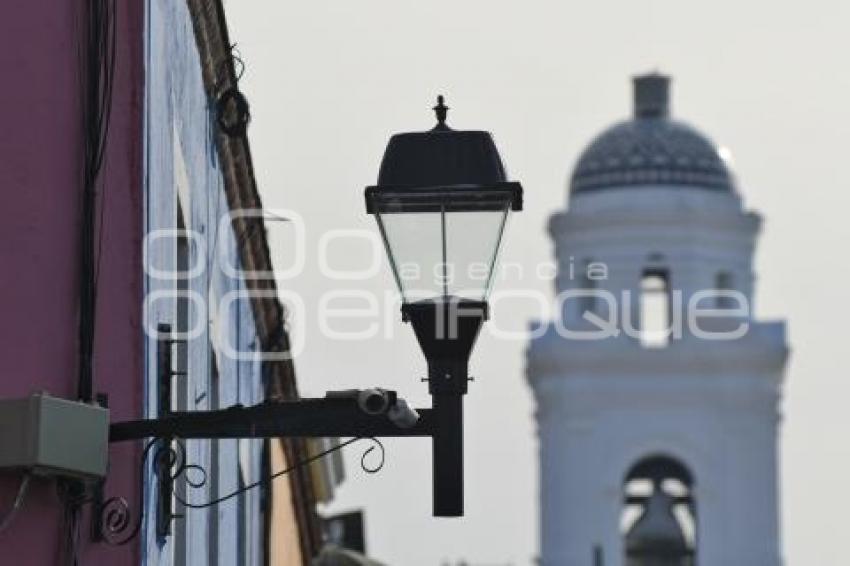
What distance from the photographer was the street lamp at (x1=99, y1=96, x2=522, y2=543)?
9.80 m

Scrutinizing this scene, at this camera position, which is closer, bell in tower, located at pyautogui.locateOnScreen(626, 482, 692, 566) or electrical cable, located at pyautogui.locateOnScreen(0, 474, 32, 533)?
electrical cable, located at pyautogui.locateOnScreen(0, 474, 32, 533)

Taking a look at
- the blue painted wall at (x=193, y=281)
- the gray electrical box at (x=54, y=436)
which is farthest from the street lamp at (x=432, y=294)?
the blue painted wall at (x=193, y=281)

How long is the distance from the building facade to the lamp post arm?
374 mm

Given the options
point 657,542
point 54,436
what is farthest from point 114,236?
point 657,542

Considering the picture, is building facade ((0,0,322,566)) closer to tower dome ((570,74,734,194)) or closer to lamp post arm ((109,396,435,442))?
lamp post arm ((109,396,435,442))

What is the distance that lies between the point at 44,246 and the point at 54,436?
1.96ft

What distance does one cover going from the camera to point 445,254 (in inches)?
390

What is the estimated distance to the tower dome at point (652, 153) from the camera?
69.5 metres

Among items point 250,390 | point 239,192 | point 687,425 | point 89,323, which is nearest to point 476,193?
point 89,323

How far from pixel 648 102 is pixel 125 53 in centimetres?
5853

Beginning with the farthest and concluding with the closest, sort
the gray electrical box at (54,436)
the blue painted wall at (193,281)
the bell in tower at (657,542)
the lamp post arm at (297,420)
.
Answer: the bell in tower at (657,542)
the blue painted wall at (193,281)
the lamp post arm at (297,420)
the gray electrical box at (54,436)

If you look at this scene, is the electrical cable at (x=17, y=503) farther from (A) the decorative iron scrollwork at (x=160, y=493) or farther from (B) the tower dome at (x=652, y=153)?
(B) the tower dome at (x=652, y=153)

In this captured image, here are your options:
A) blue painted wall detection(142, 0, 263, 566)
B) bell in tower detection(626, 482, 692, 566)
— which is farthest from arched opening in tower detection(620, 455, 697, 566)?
blue painted wall detection(142, 0, 263, 566)

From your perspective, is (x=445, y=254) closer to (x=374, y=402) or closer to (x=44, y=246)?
(x=374, y=402)
